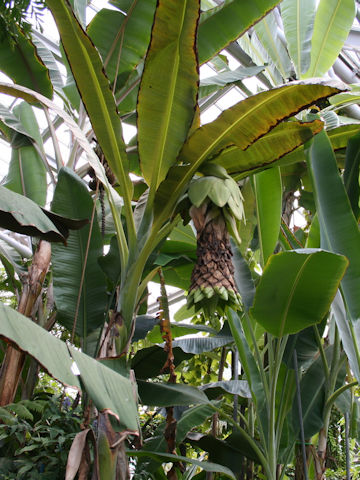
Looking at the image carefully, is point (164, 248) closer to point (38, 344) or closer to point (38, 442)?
point (38, 442)

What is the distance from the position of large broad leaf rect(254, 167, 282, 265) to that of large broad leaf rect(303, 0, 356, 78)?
110cm

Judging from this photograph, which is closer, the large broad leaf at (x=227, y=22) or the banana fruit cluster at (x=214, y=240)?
the banana fruit cluster at (x=214, y=240)

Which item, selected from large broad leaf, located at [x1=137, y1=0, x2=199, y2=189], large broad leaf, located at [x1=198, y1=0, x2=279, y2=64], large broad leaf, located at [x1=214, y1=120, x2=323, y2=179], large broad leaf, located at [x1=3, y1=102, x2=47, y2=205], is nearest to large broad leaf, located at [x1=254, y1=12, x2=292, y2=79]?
large broad leaf, located at [x1=198, y1=0, x2=279, y2=64]

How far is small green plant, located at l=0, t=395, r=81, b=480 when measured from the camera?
146 cm

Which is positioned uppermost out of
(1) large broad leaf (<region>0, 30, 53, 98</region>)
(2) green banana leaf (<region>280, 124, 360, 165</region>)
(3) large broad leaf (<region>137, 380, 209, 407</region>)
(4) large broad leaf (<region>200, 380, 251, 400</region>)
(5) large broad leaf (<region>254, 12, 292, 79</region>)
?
(5) large broad leaf (<region>254, 12, 292, 79</region>)

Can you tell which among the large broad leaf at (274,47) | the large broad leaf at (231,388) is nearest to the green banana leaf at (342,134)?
the large broad leaf at (231,388)

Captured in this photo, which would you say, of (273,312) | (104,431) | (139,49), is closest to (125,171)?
(273,312)

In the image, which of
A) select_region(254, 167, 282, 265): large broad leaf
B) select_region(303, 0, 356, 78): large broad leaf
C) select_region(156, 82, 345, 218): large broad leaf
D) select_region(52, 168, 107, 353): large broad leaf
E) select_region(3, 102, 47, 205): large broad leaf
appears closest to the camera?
select_region(156, 82, 345, 218): large broad leaf

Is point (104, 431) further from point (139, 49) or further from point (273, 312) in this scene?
point (139, 49)

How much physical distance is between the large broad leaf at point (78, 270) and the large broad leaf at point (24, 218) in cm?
45

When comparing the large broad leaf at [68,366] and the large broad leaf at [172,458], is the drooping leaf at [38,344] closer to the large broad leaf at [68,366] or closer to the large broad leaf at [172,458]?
the large broad leaf at [68,366]

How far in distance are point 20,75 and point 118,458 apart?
178cm

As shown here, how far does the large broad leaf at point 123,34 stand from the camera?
2.25 metres

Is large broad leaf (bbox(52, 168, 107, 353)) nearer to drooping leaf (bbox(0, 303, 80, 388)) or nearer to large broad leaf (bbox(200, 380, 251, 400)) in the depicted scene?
large broad leaf (bbox(200, 380, 251, 400))
